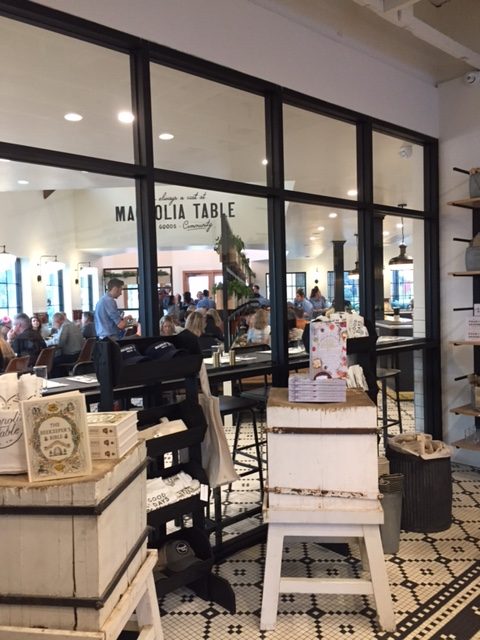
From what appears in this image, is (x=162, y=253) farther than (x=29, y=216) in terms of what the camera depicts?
No

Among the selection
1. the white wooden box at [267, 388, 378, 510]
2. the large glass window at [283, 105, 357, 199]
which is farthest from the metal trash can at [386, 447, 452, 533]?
the large glass window at [283, 105, 357, 199]

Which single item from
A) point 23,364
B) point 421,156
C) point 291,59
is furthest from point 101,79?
point 421,156

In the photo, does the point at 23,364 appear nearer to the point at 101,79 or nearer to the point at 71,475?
the point at 101,79

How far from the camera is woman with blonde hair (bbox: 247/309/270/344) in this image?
3.29 metres

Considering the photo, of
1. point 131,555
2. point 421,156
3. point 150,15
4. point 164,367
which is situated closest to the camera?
point 131,555

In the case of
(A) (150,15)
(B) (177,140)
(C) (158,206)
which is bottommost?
(C) (158,206)

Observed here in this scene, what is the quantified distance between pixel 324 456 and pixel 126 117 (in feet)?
5.98

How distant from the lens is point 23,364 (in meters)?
3.74

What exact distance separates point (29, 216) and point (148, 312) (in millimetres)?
3821

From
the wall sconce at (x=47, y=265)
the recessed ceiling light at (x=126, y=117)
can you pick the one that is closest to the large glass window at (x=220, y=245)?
the recessed ceiling light at (x=126, y=117)

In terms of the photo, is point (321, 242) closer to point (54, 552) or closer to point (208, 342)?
point (208, 342)

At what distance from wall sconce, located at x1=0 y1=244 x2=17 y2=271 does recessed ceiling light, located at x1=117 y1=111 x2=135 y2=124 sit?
4224mm

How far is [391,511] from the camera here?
2.75 meters

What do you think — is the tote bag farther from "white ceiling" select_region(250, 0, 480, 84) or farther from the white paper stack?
"white ceiling" select_region(250, 0, 480, 84)
